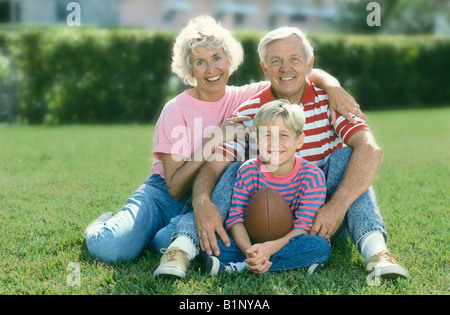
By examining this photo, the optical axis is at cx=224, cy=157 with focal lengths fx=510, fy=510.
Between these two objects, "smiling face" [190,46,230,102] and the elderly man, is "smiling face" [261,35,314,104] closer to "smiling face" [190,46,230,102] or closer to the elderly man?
A: the elderly man

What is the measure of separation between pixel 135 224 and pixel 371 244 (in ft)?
5.23

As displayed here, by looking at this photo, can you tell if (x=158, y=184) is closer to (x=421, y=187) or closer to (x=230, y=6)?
(x=421, y=187)

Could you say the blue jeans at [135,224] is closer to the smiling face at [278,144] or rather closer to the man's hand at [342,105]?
the smiling face at [278,144]

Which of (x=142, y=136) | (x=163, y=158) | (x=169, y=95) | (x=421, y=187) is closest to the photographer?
(x=163, y=158)

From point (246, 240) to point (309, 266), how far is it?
1.38 ft

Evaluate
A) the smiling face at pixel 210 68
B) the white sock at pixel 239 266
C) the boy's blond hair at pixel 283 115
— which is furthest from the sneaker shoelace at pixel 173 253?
the smiling face at pixel 210 68

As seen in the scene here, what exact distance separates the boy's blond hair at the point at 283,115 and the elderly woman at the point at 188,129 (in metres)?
0.42

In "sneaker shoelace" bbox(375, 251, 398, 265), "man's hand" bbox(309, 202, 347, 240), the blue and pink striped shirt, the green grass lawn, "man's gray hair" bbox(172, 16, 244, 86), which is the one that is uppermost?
"man's gray hair" bbox(172, 16, 244, 86)

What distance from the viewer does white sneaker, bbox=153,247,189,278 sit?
2.97 metres

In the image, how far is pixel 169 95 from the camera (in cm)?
1235

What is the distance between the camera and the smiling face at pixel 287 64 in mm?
3605

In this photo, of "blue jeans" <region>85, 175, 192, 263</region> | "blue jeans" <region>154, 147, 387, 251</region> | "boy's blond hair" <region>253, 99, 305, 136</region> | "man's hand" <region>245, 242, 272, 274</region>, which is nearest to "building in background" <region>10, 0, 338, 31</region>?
"blue jeans" <region>85, 175, 192, 263</region>
